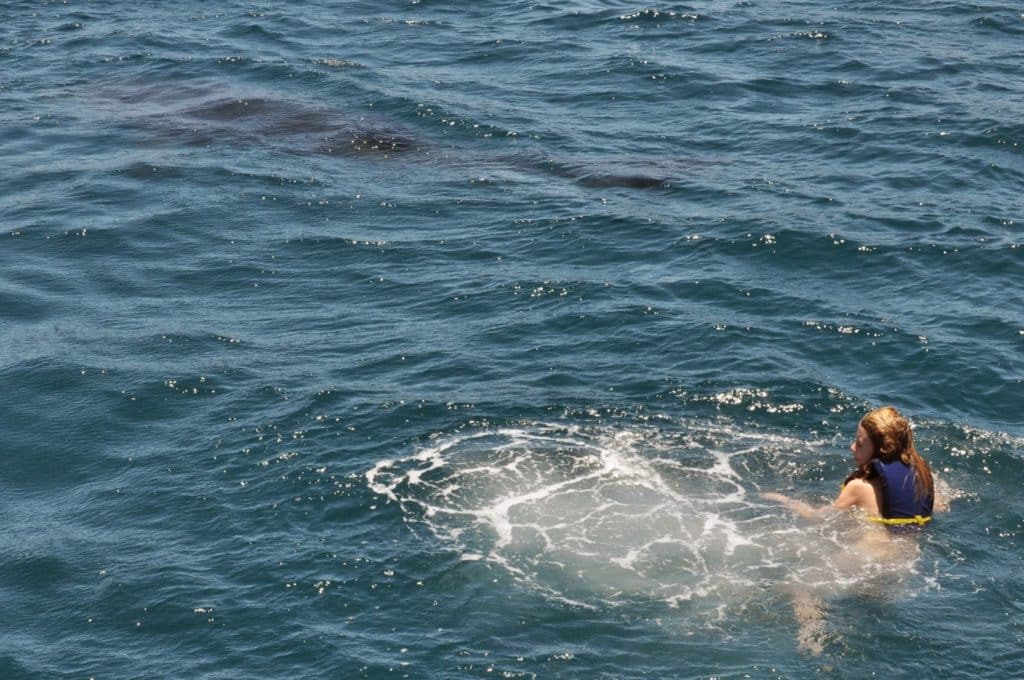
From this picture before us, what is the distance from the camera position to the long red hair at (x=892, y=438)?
14.0 m

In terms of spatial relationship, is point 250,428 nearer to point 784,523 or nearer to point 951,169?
point 784,523

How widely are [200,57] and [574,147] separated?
12994mm

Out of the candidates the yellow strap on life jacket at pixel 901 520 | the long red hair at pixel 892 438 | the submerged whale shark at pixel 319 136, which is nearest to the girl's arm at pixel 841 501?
the yellow strap on life jacket at pixel 901 520

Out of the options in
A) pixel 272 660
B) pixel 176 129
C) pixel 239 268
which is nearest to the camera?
pixel 272 660

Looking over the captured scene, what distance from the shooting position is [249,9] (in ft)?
132

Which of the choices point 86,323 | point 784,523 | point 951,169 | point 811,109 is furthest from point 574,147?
point 784,523

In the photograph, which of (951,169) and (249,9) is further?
(249,9)

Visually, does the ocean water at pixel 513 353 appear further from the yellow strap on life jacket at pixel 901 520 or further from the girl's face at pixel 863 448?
the girl's face at pixel 863 448

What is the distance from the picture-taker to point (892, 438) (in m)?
14.0

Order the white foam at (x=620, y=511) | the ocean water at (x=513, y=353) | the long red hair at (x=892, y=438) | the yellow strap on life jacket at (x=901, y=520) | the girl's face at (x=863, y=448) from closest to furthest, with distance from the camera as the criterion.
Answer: the ocean water at (x=513, y=353), the white foam at (x=620, y=511), the long red hair at (x=892, y=438), the girl's face at (x=863, y=448), the yellow strap on life jacket at (x=901, y=520)

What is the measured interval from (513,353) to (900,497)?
22.1 feet

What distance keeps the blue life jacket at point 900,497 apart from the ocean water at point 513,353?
275 mm

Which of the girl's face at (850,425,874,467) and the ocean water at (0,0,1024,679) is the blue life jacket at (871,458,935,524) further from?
the ocean water at (0,0,1024,679)

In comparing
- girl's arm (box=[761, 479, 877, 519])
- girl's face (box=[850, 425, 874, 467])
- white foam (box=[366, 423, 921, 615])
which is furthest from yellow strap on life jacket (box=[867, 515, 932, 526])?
girl's face (box=[850, 425, 874, 467])
